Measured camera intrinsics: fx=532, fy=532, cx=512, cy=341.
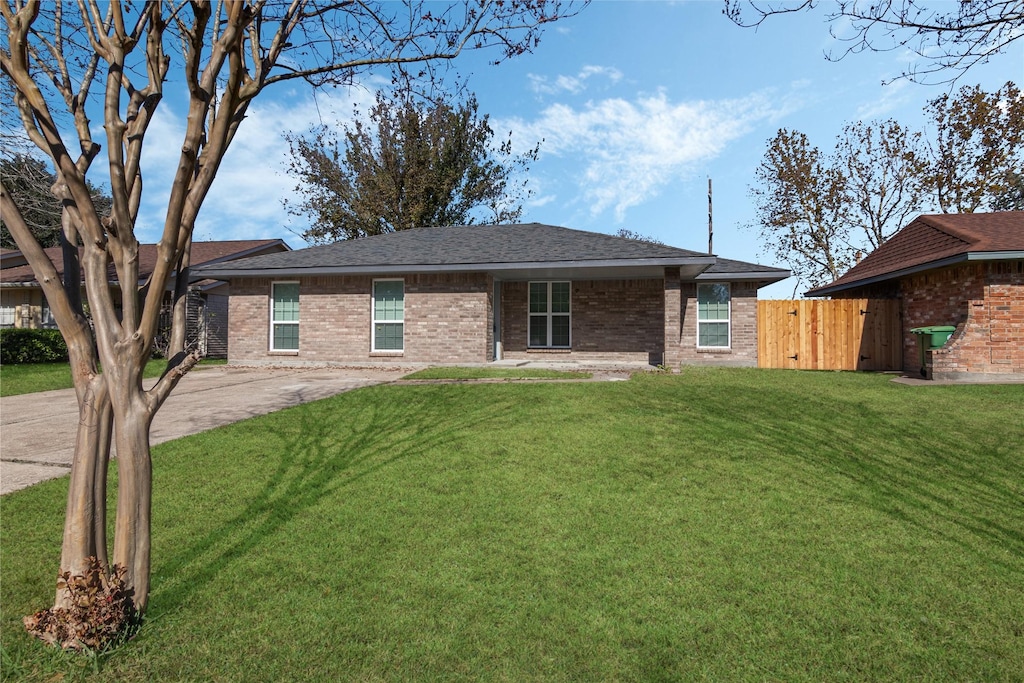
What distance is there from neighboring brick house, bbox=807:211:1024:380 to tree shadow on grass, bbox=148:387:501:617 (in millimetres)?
11183

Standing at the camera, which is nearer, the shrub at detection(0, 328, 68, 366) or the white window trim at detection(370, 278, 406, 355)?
the white window trim at detection(370, 278, 406, 355)

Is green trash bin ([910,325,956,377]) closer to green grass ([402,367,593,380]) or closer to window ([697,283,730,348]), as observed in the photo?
window ([697,283,730,348])

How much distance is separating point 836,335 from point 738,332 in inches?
104

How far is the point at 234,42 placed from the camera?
250 centimetres

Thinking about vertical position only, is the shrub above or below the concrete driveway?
above

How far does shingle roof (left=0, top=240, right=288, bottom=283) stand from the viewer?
22.5m

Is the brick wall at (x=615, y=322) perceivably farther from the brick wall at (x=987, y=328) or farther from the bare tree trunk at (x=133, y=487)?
the bare tree trunk at (x=133, y=487)

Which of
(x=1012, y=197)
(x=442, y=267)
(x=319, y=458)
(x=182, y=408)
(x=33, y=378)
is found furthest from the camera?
(x=1012, y=197)

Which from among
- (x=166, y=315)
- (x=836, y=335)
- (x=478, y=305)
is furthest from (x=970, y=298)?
(x=166, y=315)

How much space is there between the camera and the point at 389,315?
15.3 metres

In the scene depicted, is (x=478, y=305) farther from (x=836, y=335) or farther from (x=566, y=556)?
(x=566, y=556)

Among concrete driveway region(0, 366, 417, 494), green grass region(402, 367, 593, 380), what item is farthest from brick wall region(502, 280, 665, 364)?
concrete driveway region(0, 366, 417, 494)

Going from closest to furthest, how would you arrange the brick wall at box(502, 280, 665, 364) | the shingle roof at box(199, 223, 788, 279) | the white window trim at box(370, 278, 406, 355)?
the shingle roof at box(199, 223, 788, 279)
the white window trim at box(370, 278, 406, 355)
the brick wall at box(502, 280, 665, 364)

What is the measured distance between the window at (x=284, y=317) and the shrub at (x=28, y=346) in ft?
23.6
